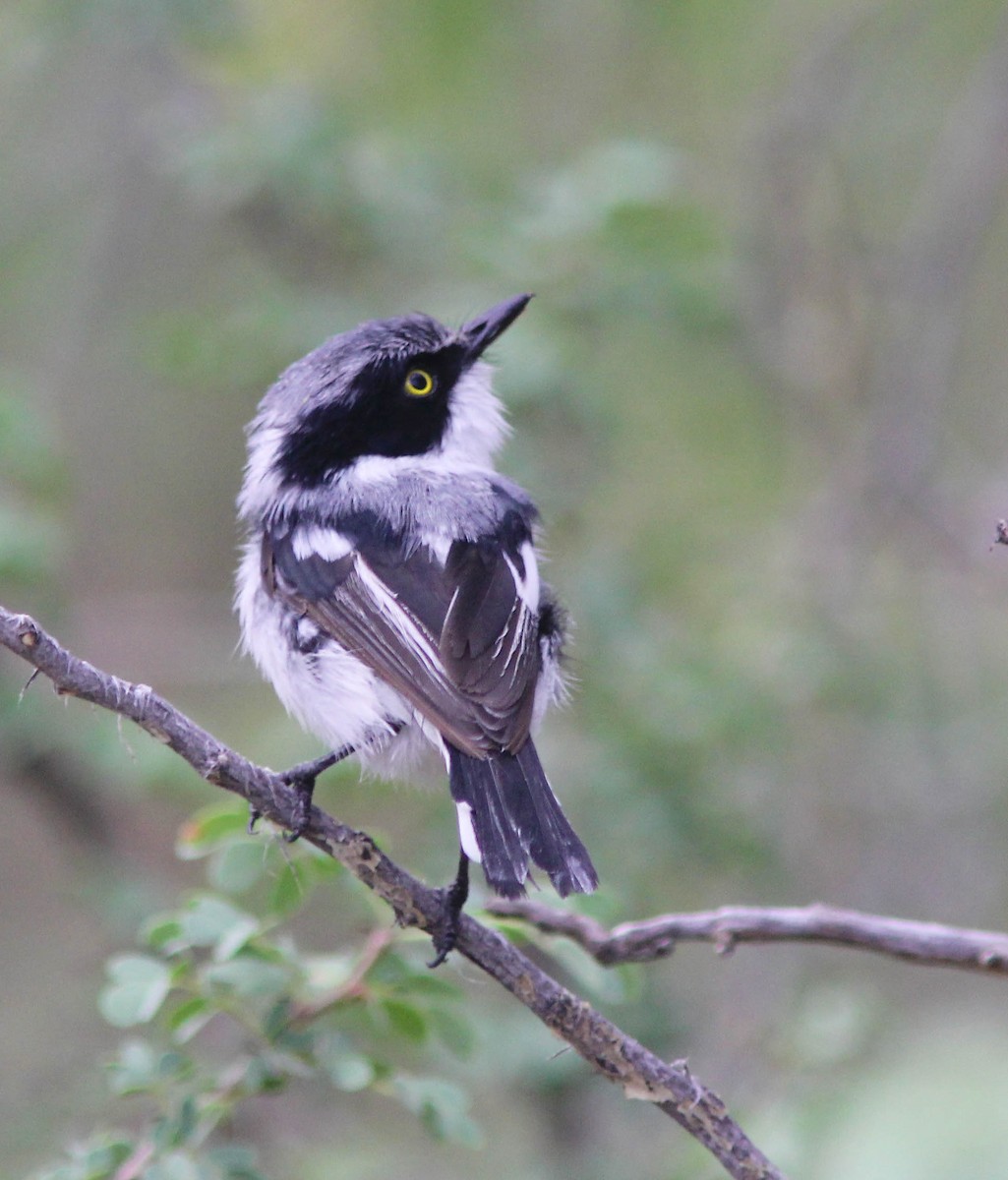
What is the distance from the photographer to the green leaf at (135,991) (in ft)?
Answer: 6.80

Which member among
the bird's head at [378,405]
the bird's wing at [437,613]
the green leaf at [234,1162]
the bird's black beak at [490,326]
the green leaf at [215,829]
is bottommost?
the green leaf at [234,1162]

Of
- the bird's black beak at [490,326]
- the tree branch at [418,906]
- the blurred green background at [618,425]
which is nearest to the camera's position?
the tree branch at [418,906]


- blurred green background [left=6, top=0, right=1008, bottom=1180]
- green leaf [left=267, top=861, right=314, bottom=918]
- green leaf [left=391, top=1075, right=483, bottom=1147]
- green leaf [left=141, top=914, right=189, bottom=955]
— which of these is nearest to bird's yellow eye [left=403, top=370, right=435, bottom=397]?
blurred green background [left=6, top=0, right=1008, bottom=1180]

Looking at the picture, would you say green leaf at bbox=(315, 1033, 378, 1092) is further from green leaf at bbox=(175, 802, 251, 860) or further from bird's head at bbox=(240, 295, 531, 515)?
bird's head at bbox=(240, 295, 531, 515)

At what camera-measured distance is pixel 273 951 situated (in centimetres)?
212

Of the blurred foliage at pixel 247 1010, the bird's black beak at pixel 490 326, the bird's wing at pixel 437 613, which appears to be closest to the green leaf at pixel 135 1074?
the blurred foliage at pixel 247 1010

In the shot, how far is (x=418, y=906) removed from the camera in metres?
2.12

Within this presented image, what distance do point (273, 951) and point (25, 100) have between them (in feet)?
13.3

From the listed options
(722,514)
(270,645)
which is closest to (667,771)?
(722,514)

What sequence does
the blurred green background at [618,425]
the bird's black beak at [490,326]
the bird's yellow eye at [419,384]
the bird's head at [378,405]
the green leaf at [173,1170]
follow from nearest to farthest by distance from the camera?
the green leaf at [173,1170], the bird's head at [378,405], the bird's yellow eye at [419,384], the bird's black beak at [490,326], the blurred green background at [618,425]

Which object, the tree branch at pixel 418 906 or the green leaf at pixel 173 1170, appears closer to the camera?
the tree branch at pixel 418 906

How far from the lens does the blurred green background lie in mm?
4016

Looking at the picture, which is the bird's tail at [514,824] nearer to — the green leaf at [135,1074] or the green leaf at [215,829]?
the green leaf at [215,829]

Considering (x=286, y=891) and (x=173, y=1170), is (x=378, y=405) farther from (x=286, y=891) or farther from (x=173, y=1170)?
(x=173, y=1170)
